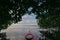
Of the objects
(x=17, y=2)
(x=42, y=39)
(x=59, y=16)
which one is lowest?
(x=42, y=39)

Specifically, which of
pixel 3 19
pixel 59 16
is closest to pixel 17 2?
pixel 3 19

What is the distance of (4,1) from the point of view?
9.35 metres

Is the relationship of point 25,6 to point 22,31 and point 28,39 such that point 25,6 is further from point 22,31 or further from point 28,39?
point 22,31

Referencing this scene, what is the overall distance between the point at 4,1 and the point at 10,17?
2.86 feet

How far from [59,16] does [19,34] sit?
690cm

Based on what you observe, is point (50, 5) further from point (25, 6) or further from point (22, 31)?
point (22, 31)

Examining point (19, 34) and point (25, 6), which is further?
point (19, 34)

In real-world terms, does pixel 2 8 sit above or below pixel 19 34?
above

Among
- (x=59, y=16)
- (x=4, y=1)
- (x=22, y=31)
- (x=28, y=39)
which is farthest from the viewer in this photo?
(x=22, y=31)

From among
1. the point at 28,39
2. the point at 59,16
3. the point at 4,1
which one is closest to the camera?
the point at 28,39

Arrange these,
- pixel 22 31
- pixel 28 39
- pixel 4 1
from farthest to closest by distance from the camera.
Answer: pixel 22 31 → pixel 4 1 → pixel 28 39

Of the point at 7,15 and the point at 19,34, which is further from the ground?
the point at 7,15

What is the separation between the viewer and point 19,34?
16.5 metres

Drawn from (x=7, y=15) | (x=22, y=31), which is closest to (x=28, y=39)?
(x=7, y=15)
